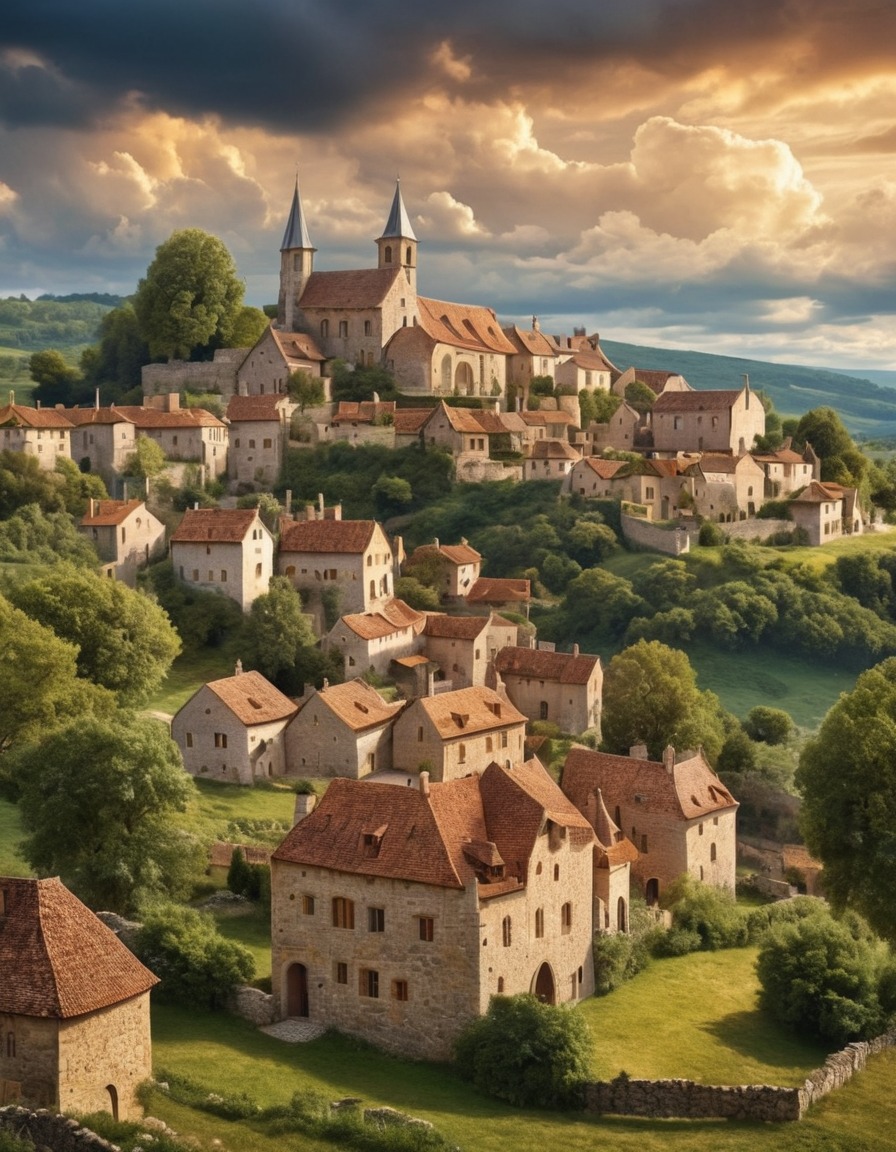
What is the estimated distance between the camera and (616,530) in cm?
9788

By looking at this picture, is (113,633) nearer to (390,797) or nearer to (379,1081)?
(390,797)

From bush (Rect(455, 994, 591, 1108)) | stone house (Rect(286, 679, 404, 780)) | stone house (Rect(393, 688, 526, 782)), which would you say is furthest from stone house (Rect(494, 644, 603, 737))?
bush (Rect(455, 994, 591, 1108))

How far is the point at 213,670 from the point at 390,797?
33.4 meters

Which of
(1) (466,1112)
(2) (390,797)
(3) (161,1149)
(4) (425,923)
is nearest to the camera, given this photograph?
(3) (161,1149)

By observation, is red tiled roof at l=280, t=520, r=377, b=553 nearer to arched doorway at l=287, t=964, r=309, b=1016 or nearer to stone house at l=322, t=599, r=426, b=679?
stone house at l=322, t=599, r=426, b=679

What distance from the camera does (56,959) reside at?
32000 millimetres

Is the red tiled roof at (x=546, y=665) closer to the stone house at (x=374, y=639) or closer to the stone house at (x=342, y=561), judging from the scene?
the stone house at (x=374, y=639)

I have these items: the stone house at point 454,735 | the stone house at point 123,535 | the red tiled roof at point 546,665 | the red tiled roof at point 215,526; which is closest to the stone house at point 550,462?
the stone house at point 123,535

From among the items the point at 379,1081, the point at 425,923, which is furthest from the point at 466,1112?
the point at 425,923

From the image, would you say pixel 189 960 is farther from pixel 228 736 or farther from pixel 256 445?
pixel 256 445

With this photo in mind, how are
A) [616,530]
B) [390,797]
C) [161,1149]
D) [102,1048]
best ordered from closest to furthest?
[161,1149] → [102,1048] → [390,797] → [616,530]

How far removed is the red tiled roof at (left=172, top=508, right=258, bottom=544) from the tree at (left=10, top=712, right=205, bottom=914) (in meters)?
32.2

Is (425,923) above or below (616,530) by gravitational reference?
below

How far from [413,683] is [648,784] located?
64.1 feet
